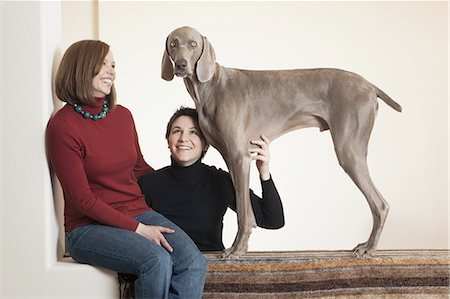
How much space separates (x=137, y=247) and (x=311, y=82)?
0.90m

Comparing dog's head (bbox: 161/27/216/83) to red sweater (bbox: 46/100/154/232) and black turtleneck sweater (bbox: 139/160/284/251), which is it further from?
black turtleneck sweater (bbox: 139/160/284/251)

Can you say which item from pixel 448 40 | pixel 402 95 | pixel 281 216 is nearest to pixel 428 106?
pixel 402 95

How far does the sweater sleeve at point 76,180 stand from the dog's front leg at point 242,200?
0.41m

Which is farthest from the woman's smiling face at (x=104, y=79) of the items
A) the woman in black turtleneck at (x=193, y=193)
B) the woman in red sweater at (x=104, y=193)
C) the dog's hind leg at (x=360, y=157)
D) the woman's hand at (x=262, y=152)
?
the dog's hind leg at (x=360, y=157)

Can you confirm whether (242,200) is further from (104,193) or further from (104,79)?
(104,79)

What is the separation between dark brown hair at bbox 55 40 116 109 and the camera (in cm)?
223

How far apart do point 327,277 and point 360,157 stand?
1.50 feet

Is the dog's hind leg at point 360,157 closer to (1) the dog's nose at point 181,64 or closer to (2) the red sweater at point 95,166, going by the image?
(1) the dog's nose at point 181,64

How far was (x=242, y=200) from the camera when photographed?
2404 millimetres

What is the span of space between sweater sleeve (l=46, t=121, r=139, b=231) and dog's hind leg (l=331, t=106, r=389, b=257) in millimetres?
805

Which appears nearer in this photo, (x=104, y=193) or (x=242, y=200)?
(x=104, y=193)

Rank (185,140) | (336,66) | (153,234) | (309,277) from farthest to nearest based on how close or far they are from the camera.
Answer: (336,66) < (185,140) < (309,277) < (153,234)

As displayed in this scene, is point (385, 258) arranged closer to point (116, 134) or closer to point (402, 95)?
point (116, 134)

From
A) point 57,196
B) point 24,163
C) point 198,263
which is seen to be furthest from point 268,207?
point 24,163
